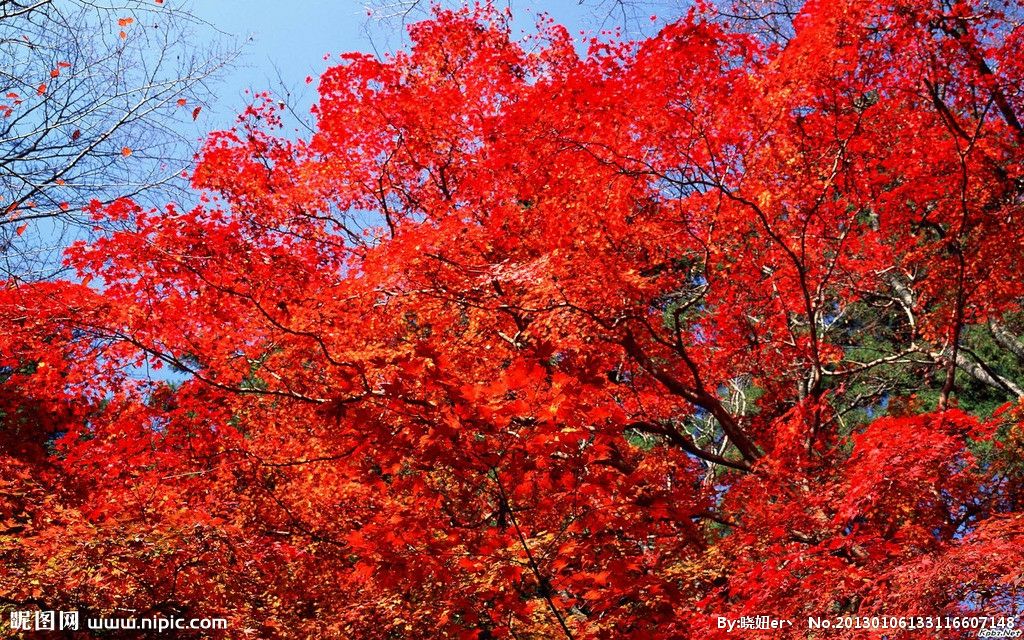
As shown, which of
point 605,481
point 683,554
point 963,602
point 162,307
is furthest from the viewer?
point 162,307

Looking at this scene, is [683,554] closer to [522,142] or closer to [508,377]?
[508,377]

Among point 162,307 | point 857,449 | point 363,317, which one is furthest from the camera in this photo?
point 162,307

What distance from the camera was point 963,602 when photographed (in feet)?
15.4

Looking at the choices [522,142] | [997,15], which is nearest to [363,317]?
[522,142]

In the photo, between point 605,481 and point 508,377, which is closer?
point 508,377

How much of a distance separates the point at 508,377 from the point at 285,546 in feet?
18.2

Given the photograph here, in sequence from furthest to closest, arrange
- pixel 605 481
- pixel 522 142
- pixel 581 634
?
1. pixel 522 142
2. pixel 581 634
3. pixel 605 481

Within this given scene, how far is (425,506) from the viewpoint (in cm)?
1004

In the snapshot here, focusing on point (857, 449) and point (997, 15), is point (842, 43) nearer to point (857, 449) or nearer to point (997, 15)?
point (997, 15)

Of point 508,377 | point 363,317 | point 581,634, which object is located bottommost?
point 581,634

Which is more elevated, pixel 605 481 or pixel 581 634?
pixel 605 481

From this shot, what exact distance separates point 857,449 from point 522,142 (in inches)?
277

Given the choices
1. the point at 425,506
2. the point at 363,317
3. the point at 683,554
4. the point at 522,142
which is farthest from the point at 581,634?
the point at 522,142

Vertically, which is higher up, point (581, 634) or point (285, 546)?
point (285, 546)
